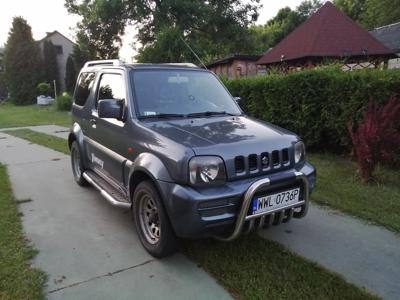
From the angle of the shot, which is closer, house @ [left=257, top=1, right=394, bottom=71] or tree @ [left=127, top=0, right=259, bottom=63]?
house @ [left=257, top=1, right=394, bottom=71]

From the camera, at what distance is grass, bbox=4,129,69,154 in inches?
399

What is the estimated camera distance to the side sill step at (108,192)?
165 inches

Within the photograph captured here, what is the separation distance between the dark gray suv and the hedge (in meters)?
3.32

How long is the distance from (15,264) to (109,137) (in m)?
1.74

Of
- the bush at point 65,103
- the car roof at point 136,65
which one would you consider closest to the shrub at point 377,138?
the car roof at point 136,65

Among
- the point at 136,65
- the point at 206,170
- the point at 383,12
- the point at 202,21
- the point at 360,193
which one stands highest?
the point at 383,12

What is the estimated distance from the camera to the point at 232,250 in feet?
12.5

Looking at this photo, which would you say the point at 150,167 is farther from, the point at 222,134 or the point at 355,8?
the point at 355,8

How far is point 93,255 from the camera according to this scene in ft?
12.5

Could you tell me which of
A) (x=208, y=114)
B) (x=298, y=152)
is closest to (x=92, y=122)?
(x=208, y=114)

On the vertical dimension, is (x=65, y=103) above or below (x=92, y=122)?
below

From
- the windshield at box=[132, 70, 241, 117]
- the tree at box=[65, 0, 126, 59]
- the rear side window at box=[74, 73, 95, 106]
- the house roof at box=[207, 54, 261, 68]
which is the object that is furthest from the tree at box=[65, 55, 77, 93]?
the windshield at box=[132, 70, 241, 117]

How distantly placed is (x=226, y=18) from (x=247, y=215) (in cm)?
2614

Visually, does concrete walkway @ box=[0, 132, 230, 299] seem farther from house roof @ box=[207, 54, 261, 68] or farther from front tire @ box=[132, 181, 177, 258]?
house roof @ box=[207, 54, 261, 68]
